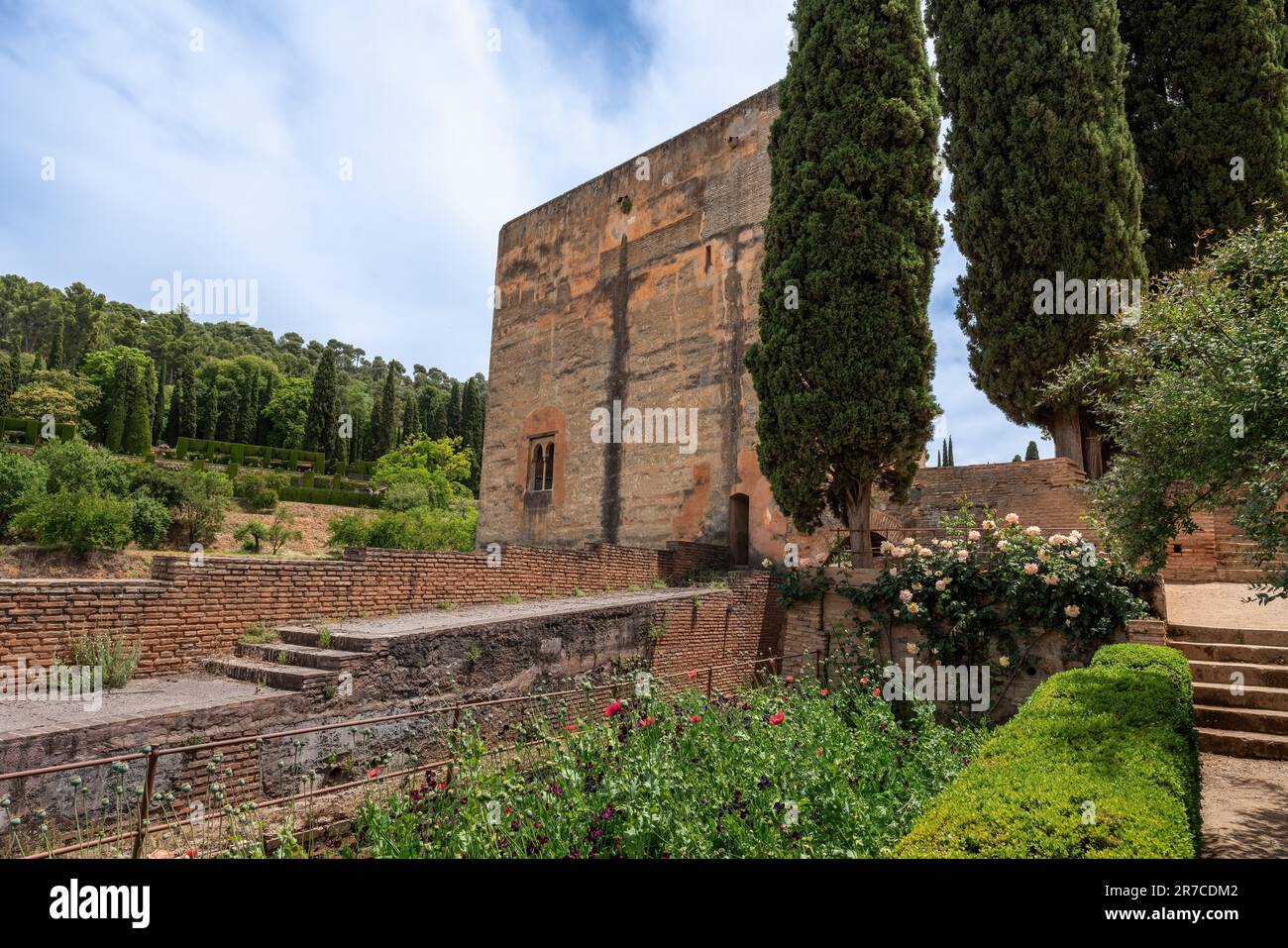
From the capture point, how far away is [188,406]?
52.8 metres

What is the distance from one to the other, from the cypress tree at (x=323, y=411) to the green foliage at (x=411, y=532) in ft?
100

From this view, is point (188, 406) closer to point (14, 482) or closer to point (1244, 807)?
point (14, 482)

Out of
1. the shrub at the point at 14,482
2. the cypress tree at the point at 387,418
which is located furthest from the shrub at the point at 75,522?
the cypress tree at the point at 387,418

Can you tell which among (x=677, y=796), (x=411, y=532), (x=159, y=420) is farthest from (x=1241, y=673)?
(x=159, y=420)

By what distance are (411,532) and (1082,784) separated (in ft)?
67.0

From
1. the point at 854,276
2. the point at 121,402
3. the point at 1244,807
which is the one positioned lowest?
the point at 1244,807

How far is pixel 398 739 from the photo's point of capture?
6.07 metres

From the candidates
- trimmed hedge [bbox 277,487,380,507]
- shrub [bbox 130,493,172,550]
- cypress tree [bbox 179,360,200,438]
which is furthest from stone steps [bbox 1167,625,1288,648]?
cypress tree [bbox 179,360,200,438]

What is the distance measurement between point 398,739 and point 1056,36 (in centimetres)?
1565

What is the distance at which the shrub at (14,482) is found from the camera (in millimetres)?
19859

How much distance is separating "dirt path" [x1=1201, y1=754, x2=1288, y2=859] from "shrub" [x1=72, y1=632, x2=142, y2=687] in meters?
7.46

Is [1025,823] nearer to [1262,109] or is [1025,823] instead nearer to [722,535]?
[722,535]

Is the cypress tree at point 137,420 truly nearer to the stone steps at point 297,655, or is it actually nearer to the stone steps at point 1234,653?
the stone steps at point 297,655

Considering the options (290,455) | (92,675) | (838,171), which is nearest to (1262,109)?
(838,171)
